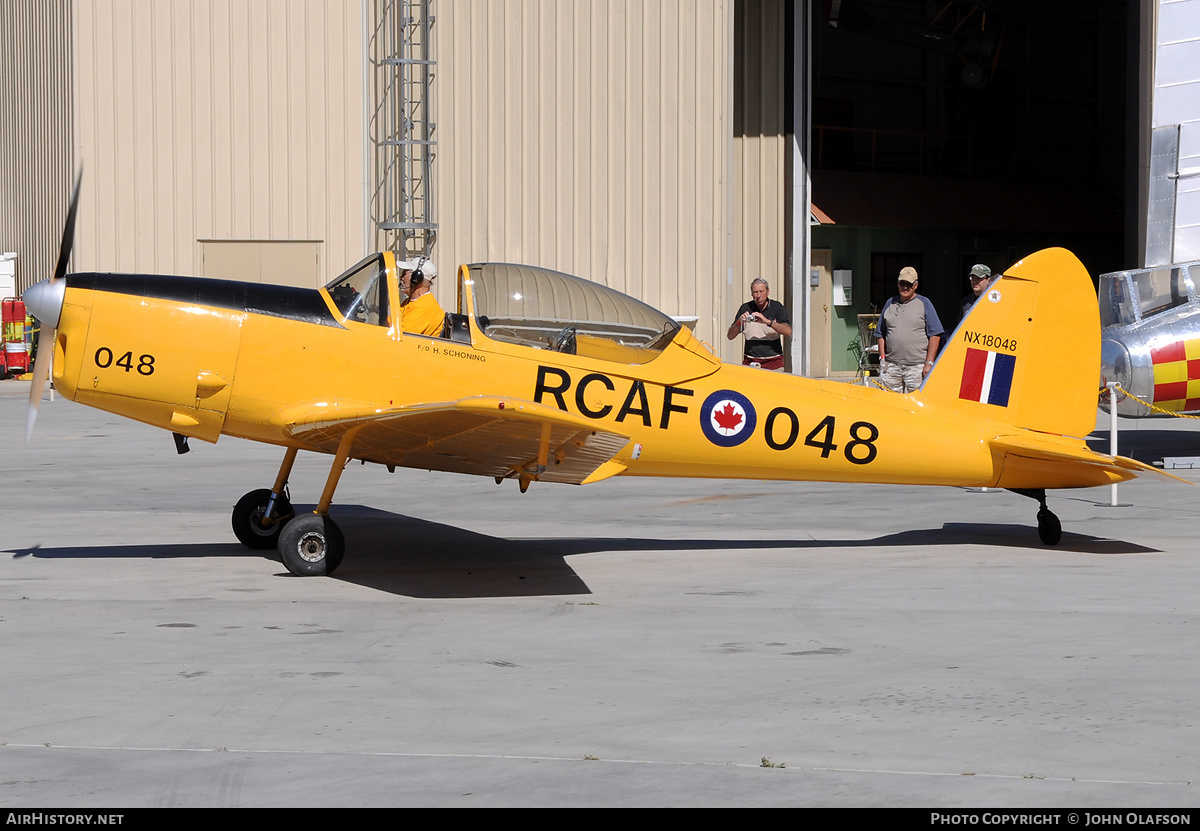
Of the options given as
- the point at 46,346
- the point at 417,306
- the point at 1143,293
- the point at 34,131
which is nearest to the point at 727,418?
the point at 417,306

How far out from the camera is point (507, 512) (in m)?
10.1

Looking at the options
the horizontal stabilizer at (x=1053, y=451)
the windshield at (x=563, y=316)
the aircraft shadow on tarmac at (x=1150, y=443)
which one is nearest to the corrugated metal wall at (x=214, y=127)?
the aircraft shadow on tarmac at (x=1150, y=443)

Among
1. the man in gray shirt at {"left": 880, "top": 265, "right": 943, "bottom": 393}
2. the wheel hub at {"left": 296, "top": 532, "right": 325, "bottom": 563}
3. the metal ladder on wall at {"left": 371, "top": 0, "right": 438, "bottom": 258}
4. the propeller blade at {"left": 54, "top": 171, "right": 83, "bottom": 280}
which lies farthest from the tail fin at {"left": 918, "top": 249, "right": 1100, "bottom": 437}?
the metal ladder on wall at {"left": 371, "top": 0, "right": 438, "bottom": 258}

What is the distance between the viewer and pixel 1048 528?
8602mm

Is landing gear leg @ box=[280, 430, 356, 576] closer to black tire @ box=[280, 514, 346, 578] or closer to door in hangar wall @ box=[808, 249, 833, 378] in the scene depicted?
black tire @ box=[280, 514, 346, 578]

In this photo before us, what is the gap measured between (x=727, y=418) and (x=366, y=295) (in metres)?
2.30

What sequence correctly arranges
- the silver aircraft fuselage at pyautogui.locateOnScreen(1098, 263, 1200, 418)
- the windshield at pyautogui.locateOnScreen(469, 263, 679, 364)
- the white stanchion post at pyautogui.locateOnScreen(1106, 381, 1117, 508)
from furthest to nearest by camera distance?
the silver aircraft fuselage at pyautogui.locateOnScreen(1098, 263, 1200, 418), the white stanchion post at pyautogui.locateOnScreen(1106, 381, 1117, 508), the windshield at pyautogui.locateOnScreen(469, 263, 679, 364)

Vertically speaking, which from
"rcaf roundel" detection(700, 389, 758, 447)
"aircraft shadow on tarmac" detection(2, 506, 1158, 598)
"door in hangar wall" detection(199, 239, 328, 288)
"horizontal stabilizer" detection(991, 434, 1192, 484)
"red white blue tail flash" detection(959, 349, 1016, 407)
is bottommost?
"aircraft shadow on tarmac" detection(2, 506, 1158, 598)

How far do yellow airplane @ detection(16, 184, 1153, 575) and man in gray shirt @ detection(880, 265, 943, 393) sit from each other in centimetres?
282

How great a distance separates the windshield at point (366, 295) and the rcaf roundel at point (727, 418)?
2.03 metres

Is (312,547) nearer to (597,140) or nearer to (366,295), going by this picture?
(366,295)

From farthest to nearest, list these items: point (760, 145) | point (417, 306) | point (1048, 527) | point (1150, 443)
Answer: point (760, 145) → point (1150, 443) → point (1048, 527) → point (417, 306)

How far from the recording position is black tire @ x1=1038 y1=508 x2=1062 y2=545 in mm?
8602
